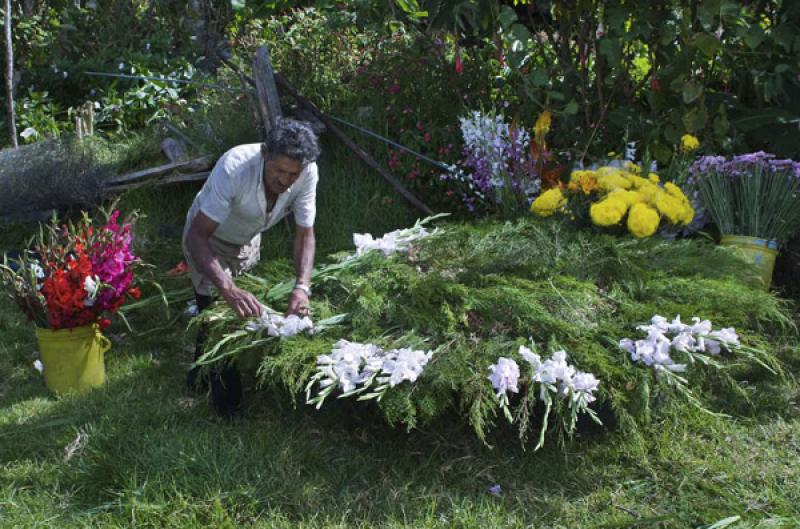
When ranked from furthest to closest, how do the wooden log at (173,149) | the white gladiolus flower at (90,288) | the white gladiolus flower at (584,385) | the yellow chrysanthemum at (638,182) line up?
the wooden log at (173,149), the yellow chrysanthemum at (638,182), the white gladiolus flower at (90,288), the white gladiolus flower at (584,385)

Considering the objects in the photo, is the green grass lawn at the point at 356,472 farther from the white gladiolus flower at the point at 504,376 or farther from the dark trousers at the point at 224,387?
the white gladiolus flower at the point at 504,376

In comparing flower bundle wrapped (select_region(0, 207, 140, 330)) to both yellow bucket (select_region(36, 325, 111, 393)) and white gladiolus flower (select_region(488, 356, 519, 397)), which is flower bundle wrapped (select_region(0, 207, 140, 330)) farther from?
white gladiolus flower (select_region(488, 356, 519, 397))

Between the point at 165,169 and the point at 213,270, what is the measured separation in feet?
8.60

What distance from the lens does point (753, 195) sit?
162 inches

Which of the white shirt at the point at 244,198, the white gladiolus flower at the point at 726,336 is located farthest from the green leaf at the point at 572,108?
the white gladiolus flower at the point at 726,336

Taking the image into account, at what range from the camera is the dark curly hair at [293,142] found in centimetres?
305

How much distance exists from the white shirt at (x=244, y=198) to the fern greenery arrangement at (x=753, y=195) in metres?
2.16

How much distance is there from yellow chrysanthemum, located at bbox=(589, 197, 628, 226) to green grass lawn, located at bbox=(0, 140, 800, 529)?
39.3 inches

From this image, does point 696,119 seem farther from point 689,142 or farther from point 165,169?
point 165,169

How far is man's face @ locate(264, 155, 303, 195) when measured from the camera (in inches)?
122

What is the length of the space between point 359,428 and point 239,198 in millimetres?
1037

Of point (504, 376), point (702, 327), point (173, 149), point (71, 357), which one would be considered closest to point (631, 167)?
point (702, 327)

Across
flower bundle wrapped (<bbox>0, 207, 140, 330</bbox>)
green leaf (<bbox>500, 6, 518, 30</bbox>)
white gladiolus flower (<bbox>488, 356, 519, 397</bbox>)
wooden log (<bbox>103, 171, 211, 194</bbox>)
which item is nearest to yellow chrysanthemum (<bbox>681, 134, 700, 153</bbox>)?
green leaf (<bbox>500, 6, 518, 30</bbox>)

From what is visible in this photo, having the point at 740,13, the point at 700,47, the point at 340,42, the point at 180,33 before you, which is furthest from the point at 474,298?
the point at 180,33
